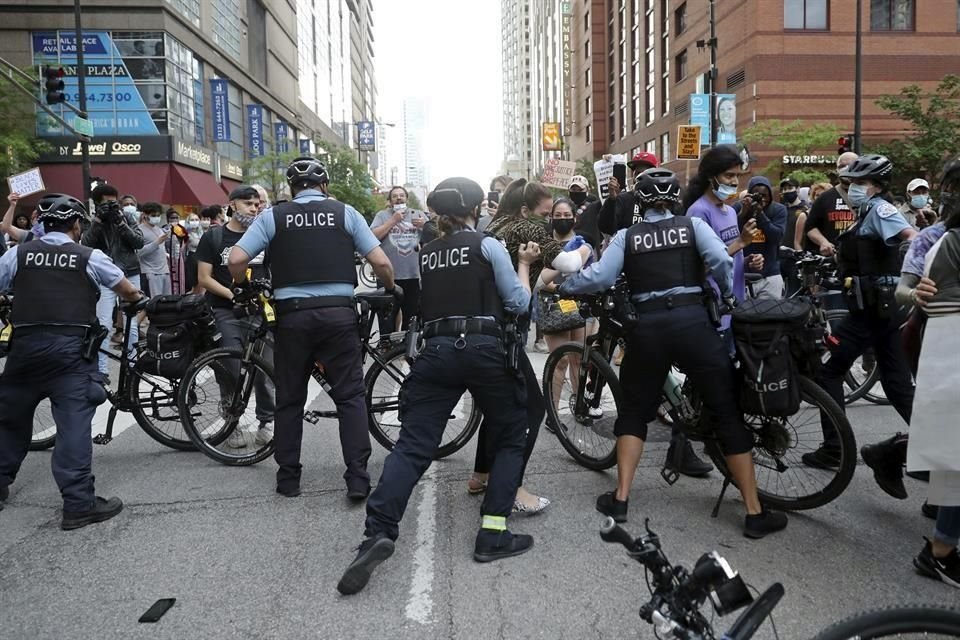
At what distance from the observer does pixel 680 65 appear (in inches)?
1890

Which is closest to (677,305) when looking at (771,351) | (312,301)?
(771,351)

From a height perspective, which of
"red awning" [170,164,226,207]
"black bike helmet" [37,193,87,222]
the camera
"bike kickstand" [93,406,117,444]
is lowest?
"bike kickstand" [93,406,117,444]

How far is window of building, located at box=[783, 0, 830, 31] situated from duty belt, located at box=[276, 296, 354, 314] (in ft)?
127

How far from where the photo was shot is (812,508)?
166 inches

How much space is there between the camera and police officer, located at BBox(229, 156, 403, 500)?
4633 mm

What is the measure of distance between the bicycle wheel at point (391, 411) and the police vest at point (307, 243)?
3.46 feet

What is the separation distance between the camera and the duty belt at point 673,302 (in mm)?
4012

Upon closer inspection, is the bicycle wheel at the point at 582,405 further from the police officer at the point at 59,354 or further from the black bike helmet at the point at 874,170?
the police officer at the point at 59,354

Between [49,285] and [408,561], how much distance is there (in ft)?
9.00

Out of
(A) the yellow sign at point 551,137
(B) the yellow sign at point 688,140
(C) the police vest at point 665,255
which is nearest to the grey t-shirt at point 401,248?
(C) the police vest at point 665,255

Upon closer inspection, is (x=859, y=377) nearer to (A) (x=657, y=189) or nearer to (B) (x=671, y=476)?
(B) (x=671, y=476)

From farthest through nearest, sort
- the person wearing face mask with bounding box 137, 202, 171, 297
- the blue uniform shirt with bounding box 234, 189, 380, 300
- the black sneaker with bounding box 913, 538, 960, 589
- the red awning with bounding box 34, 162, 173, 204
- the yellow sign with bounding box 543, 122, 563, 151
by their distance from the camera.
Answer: the yellow sign with bounding box 543, 122, 563, 151 → the red awning with bounding box 34, 162, 173, 204 → the person wearing face mask with bounding box 137, 202, 171, 297 → the blue uniform shirt with bounding box 234, 189, 380, 300 → the black sneaker with bounding box 913, 538, 960, 589

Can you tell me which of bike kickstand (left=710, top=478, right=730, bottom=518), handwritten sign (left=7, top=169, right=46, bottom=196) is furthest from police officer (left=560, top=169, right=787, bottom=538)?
handwritten sign (left=7, top=169, right=46, bottom=196)

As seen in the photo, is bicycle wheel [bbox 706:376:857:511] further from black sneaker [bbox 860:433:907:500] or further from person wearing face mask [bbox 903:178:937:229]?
person wearing face mask [bbox 903:178:937:229]
